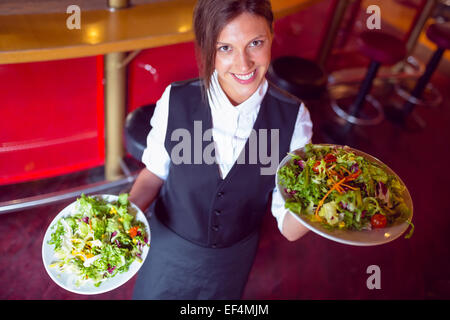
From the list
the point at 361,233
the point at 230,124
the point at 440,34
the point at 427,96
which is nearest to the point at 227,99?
the point at 230,124

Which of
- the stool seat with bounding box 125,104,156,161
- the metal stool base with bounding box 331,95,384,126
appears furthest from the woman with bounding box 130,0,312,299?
the metal stool base with bounding box 331,95,384,126

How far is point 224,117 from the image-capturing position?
4.29 ft

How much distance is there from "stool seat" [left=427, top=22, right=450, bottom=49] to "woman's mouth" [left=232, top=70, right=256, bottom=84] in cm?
320

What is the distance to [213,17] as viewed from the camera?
107cm

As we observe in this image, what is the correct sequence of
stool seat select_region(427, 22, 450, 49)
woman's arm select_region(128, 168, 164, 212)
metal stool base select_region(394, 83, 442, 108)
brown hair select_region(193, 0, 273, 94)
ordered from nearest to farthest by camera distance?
brown hair select_region(193, 0, 273, 94)
woman's arm select_region(128, 168, 164, 212)
stool seat select_region(427, 22, 450, 49)
metal stool base select_region(394, 83, 442, 108)

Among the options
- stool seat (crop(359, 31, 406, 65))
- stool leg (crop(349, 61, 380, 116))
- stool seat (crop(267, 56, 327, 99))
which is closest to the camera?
stool seat (crop(267, 56, 327, 99))

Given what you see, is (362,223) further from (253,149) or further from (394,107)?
(394,107)

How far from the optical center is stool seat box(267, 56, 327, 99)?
8.39ft

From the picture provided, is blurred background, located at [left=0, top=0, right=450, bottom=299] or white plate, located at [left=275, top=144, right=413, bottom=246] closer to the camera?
white plate, located at [left=275, top=144, right=413, bottom=246]

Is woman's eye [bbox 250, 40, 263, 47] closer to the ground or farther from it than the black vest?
farther from it

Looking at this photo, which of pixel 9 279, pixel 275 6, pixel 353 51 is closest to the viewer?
pixel 9 279

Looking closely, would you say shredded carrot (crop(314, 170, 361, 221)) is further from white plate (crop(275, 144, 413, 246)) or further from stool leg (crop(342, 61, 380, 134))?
stool leg (crop(342, 61, 380, 134))

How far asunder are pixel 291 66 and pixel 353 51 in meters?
2.33
